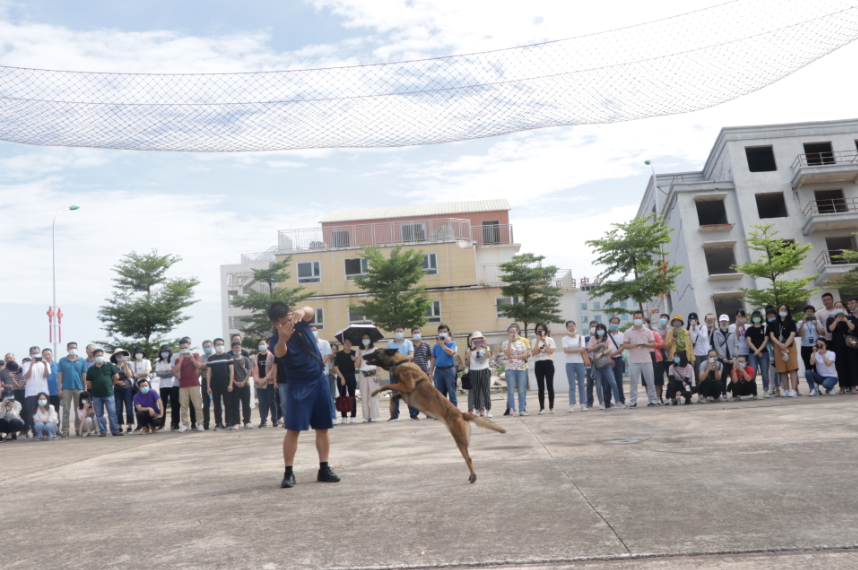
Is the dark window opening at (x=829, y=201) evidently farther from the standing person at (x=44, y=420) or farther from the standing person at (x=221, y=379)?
the standing person at (x=44, y=420)

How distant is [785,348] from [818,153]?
3211 cm

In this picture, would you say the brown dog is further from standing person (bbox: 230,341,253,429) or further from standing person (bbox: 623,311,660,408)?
standing person (bbox: 230,341,253,429)

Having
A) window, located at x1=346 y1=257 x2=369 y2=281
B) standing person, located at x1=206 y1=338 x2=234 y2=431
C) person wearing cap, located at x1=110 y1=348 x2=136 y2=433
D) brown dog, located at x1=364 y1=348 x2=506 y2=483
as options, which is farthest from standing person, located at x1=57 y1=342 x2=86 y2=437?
window, located at x1=346 y1=257 x2=369 y2=281

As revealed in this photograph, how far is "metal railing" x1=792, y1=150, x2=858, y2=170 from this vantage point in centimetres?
3859

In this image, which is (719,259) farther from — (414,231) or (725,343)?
(725,343)

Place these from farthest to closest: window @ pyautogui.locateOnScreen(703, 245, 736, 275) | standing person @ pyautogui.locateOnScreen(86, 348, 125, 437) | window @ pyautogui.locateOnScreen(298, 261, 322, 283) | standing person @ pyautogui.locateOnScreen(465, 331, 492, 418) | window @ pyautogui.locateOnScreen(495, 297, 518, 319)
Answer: window @ pyautogui.locateOnScreen(298, 261, 322, 283) < window @ pyautogui.locateOnScreen(495, 297, 518, 319) < window @ pyautogui.locateOnScreen(703, 245, 736, 275) < standing person @ pyautogui.locateOnScreen(86, 348, 125, 437) < standing person @ pyautogui.locateOnScreen(465, 331, 492, 418)

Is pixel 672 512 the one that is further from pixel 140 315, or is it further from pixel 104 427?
pixel 140 315

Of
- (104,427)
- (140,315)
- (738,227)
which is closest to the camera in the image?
(104,427)

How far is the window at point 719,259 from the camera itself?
134ft

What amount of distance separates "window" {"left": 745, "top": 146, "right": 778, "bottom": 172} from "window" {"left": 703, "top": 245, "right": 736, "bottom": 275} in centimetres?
511

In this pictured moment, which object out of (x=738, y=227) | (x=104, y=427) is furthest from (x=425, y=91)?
(x=738, y=227)

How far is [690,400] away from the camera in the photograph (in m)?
13.2

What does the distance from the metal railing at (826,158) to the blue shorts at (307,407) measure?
4041cm

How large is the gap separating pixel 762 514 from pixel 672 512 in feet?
1.63
